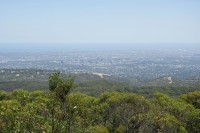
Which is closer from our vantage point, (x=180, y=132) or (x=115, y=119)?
(x=180, y=132)

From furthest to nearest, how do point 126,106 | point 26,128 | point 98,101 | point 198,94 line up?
point 198,94 → point 98,101 → point 126,106 → point 26,128

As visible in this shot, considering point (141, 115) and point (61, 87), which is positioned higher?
point (61, 87)

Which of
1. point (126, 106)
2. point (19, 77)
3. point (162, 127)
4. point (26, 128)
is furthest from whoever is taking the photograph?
point (19, 77)

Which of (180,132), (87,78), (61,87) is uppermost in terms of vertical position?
(61,87)

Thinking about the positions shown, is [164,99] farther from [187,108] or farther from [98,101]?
[98,101]

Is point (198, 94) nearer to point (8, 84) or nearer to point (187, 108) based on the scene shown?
point (187, 108)

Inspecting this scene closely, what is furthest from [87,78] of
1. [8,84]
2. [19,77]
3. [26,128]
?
[26,128]

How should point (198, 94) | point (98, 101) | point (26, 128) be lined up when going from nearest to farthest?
point (26, 128)
point (98, 101)
point (198, 94)

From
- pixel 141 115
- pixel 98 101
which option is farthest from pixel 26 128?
pixel 98 101

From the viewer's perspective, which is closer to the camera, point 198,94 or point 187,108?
point 187,108
